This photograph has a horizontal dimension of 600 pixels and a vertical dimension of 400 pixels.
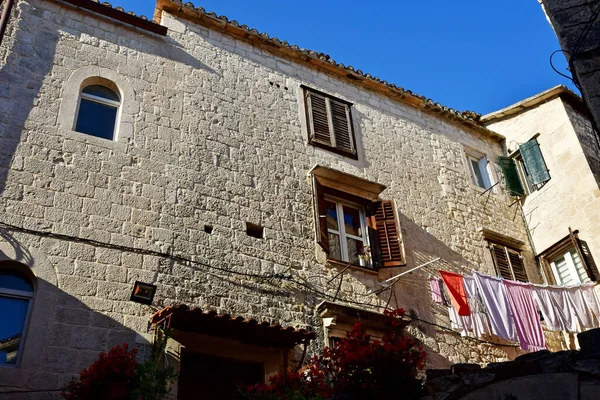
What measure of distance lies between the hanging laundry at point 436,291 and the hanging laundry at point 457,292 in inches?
11.2

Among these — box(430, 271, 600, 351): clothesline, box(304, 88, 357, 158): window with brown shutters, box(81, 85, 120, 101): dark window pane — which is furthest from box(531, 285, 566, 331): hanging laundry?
box(81, 85, 120, 101): dark window pane

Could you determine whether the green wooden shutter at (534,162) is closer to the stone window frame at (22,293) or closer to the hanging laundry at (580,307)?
the hanging laundry at (580,307)

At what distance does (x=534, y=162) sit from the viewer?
1375cm

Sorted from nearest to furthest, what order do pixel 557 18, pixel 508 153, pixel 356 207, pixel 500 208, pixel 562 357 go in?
pixel 562 357, pixel 557 18, pixel 356 207, pixel 500 208, pixel 508 153

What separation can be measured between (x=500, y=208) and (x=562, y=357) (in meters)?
8.99

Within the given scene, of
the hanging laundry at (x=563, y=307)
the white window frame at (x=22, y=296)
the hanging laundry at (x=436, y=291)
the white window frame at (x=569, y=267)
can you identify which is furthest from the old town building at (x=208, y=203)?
the hanging laundry at (x=563, y=307)

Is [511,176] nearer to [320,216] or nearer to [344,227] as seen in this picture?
[344,227]

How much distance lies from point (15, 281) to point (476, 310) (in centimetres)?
683

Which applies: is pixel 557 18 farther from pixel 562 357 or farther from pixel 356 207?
pixel 356 207

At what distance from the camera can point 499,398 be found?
4910 millimetres

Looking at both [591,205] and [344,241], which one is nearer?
[344,241]

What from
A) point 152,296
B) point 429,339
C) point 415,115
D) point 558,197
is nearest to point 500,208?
point 558,197

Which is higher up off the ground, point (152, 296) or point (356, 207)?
point (356, 207)

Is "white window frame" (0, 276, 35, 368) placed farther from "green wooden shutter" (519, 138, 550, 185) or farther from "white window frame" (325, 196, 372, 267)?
"green wooden shutter" (519, 138, 550, 185)
